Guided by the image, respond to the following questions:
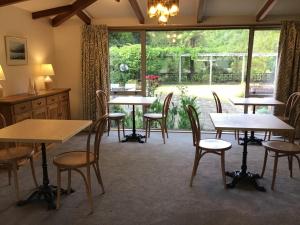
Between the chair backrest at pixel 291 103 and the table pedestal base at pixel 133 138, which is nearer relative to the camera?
the chair backrest at pixel 291 103

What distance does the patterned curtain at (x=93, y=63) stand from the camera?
5309mm

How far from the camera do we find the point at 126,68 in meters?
5.67

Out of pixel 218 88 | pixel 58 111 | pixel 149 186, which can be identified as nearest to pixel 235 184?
pixel 149 186

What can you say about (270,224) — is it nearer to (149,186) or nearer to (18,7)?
(149,186)

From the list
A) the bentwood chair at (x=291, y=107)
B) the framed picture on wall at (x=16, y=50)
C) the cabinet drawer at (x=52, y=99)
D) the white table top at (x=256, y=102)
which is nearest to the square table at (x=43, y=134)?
the cabinet drawer at (x=52, y=99)

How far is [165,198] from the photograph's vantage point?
9.46 ft

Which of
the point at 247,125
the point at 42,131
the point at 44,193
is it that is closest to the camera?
the point at 42,131

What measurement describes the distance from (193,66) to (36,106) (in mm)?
3131

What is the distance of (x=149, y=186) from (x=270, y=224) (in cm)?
133

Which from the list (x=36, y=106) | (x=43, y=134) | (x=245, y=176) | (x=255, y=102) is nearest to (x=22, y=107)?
(x=36, y=106)

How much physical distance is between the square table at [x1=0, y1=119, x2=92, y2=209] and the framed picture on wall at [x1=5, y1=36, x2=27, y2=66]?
1.78 meters

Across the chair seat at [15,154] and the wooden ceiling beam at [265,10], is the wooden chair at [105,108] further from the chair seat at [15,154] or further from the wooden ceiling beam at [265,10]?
the wooden ceiling beam at [265,10]

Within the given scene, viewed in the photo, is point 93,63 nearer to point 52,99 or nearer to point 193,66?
point 52,99

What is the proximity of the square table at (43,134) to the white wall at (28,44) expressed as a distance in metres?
1.70
